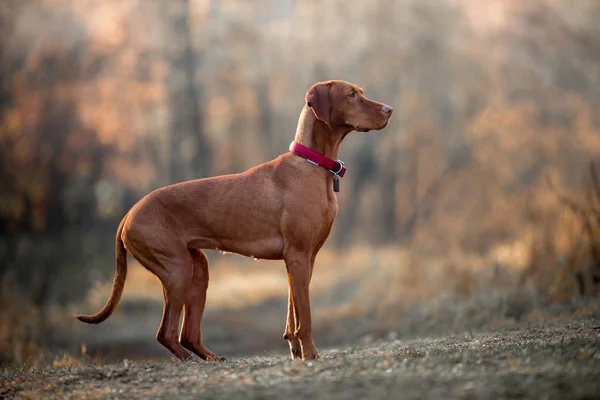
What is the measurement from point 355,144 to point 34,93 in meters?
12.6

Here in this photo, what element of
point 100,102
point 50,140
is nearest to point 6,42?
point 50,140

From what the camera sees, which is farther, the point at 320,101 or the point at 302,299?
the point at 320,101

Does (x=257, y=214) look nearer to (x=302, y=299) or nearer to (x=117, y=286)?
(x=302, y=299)

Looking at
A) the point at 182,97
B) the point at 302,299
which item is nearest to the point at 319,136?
the point at 302,299

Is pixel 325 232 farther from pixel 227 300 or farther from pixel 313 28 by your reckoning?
pixel 313 28

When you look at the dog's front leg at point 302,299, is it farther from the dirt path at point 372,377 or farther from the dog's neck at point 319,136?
the dog's neck at point 319,136

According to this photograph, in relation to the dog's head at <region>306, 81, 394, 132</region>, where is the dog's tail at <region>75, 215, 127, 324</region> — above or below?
below

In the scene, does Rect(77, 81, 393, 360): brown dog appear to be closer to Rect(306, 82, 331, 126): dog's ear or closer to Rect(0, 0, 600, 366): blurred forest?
Rect(306, 82, 331, 126): dog's ear

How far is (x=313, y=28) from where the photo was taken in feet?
95.1

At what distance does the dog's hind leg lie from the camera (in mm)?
6086

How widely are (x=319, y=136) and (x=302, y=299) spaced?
135 centimetres

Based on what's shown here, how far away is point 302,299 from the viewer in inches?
219

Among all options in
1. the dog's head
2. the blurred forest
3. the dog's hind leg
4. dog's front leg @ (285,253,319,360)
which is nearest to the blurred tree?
the blurred forest

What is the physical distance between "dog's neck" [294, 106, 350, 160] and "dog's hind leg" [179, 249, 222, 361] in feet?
4.41
